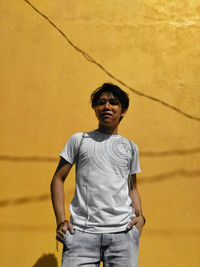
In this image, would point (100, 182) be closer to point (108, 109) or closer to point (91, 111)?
point (108, 109)

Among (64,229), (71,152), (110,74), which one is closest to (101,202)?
(64,229)

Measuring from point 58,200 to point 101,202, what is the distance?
26cm

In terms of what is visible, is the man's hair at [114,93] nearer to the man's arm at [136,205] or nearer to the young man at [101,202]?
the young man at [101,202]

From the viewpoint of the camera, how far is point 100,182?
1.73 metres

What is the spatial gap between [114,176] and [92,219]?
0.27 metres

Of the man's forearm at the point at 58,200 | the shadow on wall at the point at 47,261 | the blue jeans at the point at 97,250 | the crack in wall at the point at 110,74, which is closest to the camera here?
the blue jeans at the point at 97,250

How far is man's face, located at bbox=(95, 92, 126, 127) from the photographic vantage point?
1.94 meters

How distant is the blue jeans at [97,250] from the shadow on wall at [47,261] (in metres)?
1.36

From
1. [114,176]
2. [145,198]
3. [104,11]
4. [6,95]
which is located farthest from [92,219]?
[104,11]

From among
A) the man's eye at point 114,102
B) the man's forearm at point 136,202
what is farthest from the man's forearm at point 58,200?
the man's eye at point 114,102

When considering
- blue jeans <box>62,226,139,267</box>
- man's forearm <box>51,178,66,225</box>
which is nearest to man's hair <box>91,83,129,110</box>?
man's forearm <box>51,178,66,225</box>

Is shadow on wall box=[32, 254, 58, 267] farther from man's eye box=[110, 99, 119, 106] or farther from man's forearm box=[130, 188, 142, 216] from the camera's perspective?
man's eye box=[110, 99, 119, 106]

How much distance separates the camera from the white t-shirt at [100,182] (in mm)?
1675

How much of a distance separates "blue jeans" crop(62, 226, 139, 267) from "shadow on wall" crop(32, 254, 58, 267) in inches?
53.3
